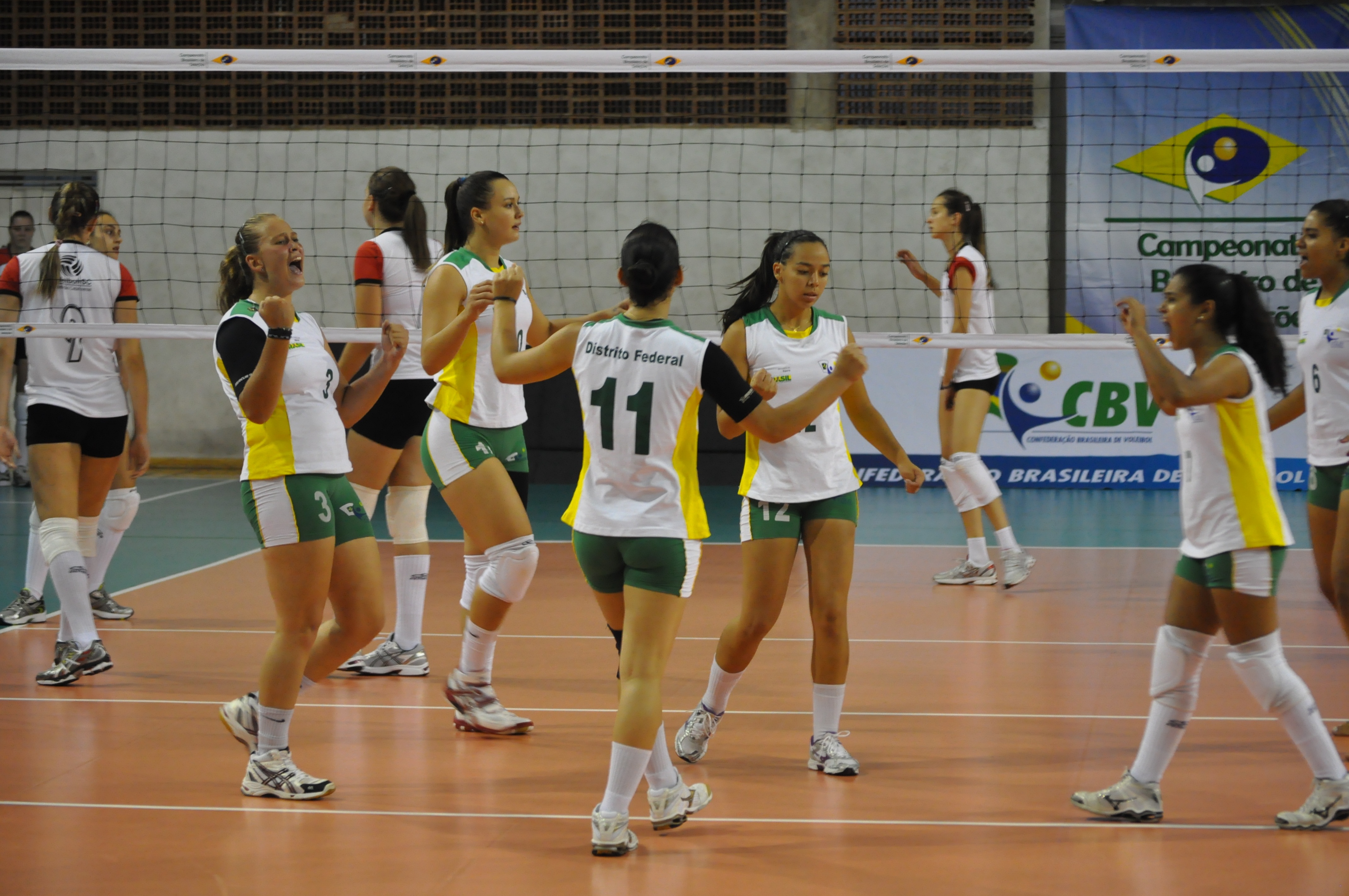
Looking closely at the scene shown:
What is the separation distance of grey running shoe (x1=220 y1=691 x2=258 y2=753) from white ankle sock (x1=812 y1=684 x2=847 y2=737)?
1.65 meters

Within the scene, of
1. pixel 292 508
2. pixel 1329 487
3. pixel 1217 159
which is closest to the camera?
pixel 292 508

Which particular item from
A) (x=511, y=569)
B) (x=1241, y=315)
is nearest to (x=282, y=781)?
(x=511, y=569)

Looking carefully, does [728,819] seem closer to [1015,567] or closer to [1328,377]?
[1328,377]

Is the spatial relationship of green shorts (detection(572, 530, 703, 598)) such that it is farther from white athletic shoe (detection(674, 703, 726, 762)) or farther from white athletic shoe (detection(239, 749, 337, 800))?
white athletic shoe (detection(239, 749, 337, 800))

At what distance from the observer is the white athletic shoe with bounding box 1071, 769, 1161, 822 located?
3410 millimetres

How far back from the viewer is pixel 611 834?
124 inches

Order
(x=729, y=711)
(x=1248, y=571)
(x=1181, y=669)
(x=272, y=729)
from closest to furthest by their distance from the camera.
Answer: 1. (x=1248, y=571)
2. (x=1181, y=669)
3. (x=272, y=729)
4. (x=729, y=711)

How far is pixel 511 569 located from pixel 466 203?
1.22 m

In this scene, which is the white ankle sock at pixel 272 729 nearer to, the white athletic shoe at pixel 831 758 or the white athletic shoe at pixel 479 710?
the white athletic shoe at pixel 479 710

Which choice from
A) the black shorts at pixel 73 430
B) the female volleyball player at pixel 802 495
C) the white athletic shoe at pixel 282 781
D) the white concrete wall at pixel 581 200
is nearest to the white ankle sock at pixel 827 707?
the female volleyball player at pixel 802 495

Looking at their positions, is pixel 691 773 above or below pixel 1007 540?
below

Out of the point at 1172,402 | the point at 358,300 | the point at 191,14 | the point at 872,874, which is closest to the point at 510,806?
the point at 872,874

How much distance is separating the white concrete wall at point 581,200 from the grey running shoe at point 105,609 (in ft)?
20.3

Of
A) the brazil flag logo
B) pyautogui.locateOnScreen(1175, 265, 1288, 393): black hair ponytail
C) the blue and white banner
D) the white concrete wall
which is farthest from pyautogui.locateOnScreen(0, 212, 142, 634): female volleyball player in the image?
the brazil flag logo
